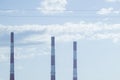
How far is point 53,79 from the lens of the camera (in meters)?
77.4

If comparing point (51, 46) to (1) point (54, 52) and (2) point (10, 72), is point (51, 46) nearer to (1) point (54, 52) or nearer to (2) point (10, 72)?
(1) point (54, 52)

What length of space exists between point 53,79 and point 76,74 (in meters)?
3.76

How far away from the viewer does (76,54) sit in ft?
265

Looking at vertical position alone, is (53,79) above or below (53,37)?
below

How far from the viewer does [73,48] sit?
8062cm

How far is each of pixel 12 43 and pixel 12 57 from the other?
70.2 inches

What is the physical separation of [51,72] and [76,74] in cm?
336

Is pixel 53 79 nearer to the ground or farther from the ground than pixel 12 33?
nearer to the ground

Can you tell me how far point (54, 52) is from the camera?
7931 cm

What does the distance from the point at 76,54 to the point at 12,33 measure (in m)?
8.51

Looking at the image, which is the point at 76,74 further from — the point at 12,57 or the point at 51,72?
the point at 12,57

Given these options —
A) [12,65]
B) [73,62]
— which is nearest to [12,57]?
[12,65]

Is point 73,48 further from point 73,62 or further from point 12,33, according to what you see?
point 12,33

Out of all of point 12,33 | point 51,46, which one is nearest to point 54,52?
point 51,46
